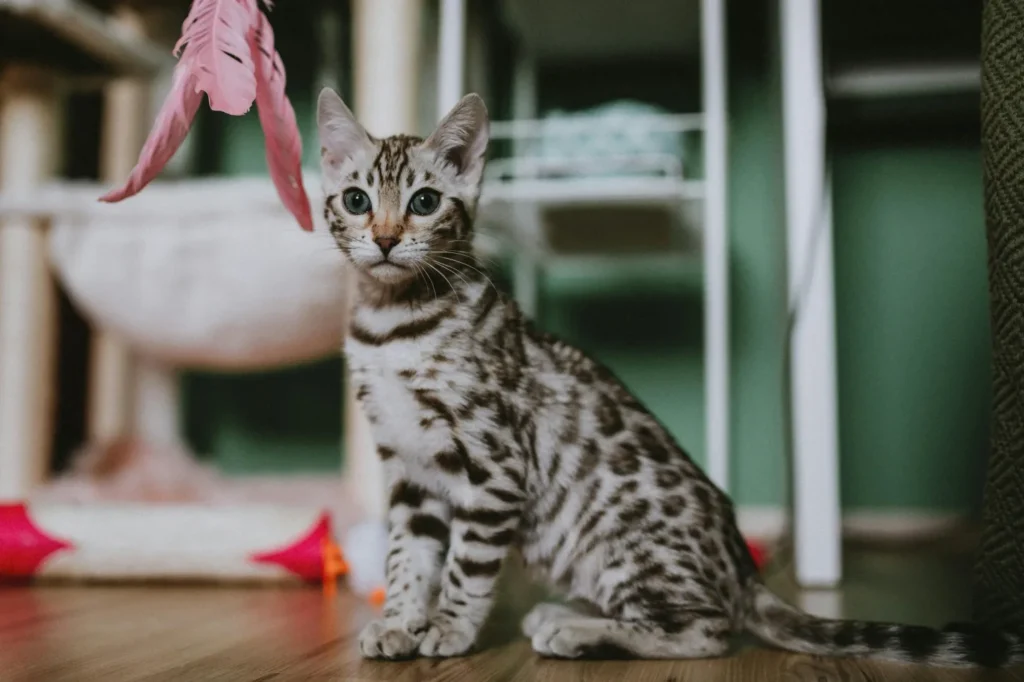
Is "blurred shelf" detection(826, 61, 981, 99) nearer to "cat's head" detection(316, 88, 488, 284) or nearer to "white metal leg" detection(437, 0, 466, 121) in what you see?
"white metal leg" detection(437, 0, 466, 121)

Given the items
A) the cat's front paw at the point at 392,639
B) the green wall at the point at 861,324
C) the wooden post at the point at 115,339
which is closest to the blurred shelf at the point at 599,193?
the green wall at the point at 861,324

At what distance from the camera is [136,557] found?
140 centimetres

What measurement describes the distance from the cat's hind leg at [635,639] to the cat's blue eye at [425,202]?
50cm

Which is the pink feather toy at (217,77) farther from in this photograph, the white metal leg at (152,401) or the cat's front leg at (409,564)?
the white metal leg at (152,401)

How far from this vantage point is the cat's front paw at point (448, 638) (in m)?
0.96

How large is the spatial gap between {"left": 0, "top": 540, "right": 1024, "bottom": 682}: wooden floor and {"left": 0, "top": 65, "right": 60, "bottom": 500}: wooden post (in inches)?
15.3

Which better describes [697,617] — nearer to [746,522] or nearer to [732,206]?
[746,522]

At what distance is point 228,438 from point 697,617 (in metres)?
1.60

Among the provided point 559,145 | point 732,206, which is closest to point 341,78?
point 559,145

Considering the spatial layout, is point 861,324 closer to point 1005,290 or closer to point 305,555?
point 1005,290

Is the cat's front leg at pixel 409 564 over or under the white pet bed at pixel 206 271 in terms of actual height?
under

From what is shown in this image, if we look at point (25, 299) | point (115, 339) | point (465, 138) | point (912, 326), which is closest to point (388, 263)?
point (465, 138)

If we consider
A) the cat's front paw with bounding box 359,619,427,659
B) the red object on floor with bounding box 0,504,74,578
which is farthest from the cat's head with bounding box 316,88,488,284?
the red object on floor with bounding box 0,504,74,578

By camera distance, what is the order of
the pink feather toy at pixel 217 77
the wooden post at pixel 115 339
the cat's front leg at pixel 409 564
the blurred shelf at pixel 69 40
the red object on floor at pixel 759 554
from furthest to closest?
1. the wooden post at pixel 115 339
2. the blurred shelf at pixel 69 40
3. the red object on floor at pixel 759 554
4. the cat's front leg at pixel 409 564
5. the pink feather toy at pixel 217 77
